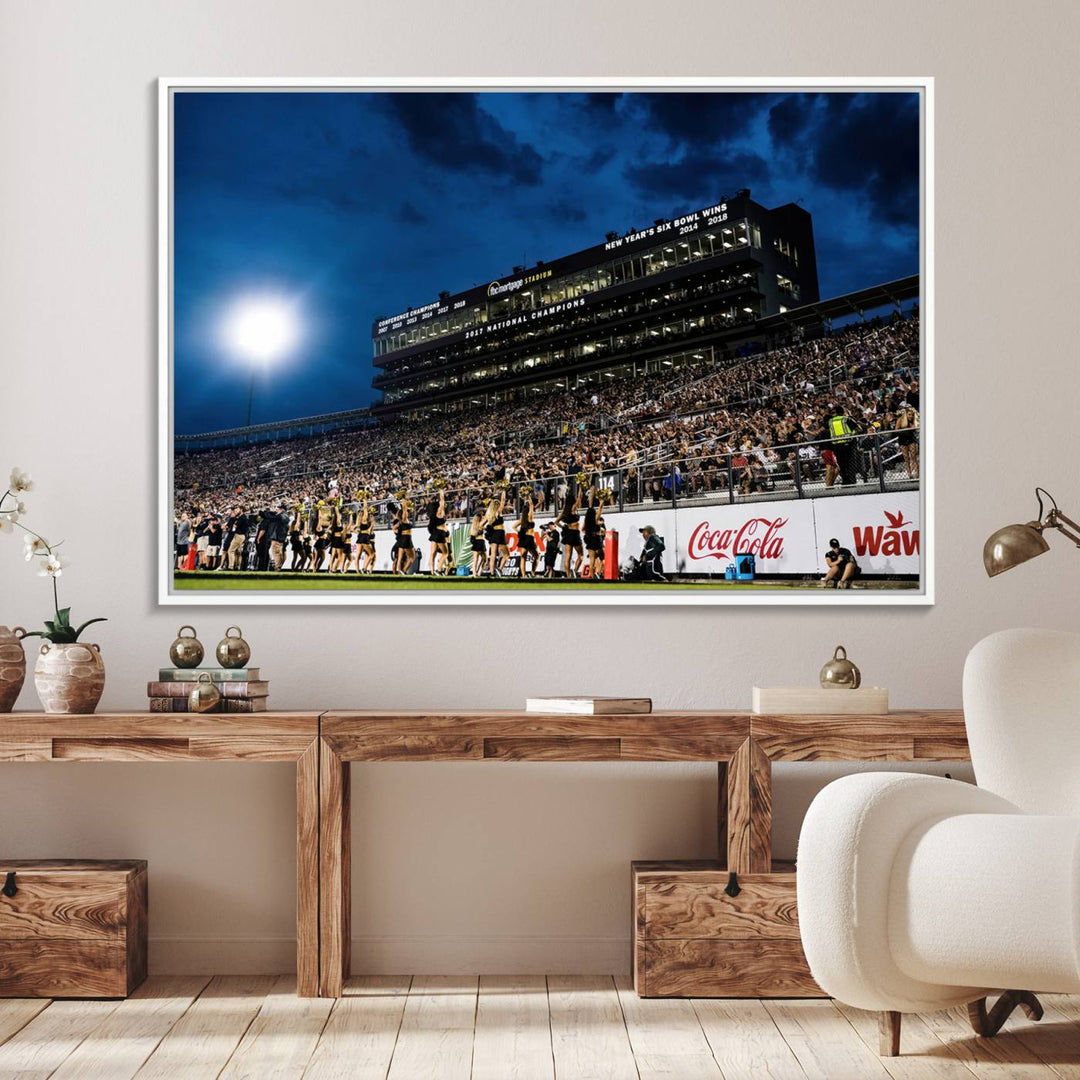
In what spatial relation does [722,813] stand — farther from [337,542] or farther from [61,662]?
[61,662]

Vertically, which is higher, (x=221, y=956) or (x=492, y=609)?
(x=492, y=609)

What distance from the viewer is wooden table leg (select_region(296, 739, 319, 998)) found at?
106 inches

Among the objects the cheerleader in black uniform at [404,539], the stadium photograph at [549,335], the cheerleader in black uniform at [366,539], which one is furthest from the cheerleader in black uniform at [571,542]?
the cheerleader in black uniform at [366,539]

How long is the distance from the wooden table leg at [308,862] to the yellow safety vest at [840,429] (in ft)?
5.14

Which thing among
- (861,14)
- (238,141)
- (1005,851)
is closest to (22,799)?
(238,141)

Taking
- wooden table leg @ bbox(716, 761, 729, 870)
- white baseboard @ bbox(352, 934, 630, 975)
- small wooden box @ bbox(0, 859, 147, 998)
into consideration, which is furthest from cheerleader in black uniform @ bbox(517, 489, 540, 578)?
small wooden box @ bbox(0, 859, 147, 998)

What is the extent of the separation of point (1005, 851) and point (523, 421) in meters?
1.70

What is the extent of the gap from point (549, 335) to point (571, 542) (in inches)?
22.6

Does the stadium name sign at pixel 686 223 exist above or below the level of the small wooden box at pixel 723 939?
above

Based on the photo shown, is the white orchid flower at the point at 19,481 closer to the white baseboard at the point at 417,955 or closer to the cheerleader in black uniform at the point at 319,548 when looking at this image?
the cheerleader in black uniform at the point at 319,548

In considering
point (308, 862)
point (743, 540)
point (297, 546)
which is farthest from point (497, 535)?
point (308, 862)

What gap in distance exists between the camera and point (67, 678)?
9.04ft

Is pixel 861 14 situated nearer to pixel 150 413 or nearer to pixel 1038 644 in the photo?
pixel 1038 644

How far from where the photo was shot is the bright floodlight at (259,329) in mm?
3160
